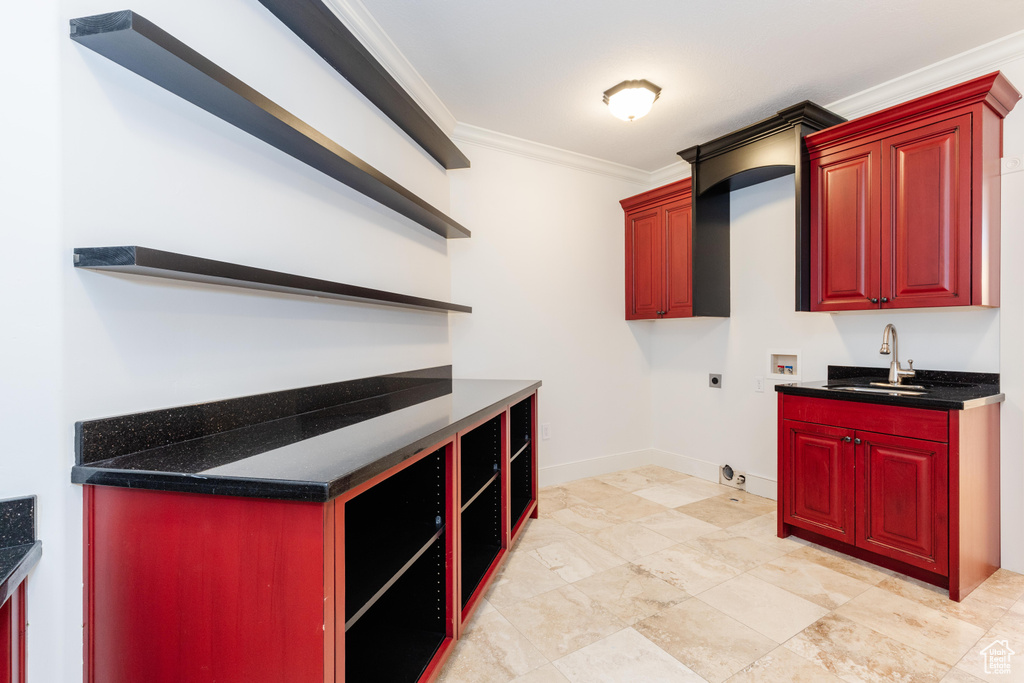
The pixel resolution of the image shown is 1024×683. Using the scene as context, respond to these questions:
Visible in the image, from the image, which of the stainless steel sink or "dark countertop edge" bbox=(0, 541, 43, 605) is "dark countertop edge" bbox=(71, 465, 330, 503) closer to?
"dark countertop edge" bbox=(0, 541, 43, 605)

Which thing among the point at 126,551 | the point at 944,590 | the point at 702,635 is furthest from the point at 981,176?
the point at 126,551

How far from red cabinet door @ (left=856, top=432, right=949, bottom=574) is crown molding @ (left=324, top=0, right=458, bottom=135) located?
303cm

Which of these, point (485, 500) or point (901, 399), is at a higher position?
point (901, 399)

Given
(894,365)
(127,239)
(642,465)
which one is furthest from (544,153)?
(127,239)

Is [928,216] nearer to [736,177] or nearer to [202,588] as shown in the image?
[736,177]

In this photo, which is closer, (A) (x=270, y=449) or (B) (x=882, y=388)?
(A) (x=270, y=449)

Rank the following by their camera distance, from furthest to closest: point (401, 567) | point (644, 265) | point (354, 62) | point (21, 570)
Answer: point (644, 265) < point (354, 62) < point (401, 567) < point (21, 570)

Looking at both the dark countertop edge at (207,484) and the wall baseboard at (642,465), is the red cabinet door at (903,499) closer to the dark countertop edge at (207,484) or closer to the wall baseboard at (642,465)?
the wall baseboard at (642,465)

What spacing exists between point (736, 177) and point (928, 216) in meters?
1.20

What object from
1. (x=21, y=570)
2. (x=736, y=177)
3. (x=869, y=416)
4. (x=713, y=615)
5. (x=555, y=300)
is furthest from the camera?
(x=555, y=300)

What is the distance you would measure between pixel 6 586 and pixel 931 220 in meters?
3.48

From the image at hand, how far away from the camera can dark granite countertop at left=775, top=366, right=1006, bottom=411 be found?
207 centimetres

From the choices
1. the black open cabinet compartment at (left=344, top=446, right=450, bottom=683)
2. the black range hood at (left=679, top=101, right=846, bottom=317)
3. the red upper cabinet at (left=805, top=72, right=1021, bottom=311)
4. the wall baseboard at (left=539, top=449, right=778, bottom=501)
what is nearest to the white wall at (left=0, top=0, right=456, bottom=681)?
the black open cabinet compartment at (left=344, top=446, right=450, bottom=683)

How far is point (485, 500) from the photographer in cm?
248
